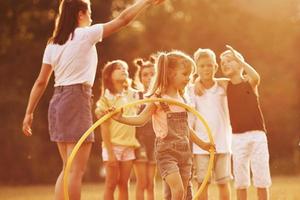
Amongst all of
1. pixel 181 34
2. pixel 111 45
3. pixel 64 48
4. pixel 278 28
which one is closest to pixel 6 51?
pixel 111 45

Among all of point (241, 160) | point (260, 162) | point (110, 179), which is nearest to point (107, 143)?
point (110, 179)

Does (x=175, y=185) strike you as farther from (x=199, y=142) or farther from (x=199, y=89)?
(x=199, y=89)

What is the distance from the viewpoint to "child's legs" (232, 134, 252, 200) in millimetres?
8438

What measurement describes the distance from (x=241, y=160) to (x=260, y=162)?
9.7 inches

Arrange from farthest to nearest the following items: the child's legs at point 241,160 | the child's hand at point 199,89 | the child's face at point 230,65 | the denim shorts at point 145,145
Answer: the denim shorts at point 145,145
the child's hand at point 199,89
the child's face at point 230,65
the child's legs at point 241,160

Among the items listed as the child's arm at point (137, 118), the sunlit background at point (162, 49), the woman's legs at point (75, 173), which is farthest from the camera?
the sunlit background at point (162, 49)

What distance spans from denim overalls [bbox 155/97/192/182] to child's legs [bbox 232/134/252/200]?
1.64 meters

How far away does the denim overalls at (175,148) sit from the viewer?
6.74m

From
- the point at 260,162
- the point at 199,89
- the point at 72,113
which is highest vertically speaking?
the point at 199,89

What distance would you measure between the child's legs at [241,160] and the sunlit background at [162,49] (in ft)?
50.0

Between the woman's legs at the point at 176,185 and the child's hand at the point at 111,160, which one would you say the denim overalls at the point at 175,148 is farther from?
the child's hand at the point at 111,160

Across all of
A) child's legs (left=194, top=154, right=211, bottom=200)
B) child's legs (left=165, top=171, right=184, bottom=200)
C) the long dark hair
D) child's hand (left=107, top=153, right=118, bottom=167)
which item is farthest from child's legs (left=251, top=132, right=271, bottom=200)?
the long dark hair

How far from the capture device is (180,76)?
694 cm

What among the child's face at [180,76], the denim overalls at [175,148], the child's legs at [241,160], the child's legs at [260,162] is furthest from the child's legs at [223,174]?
the child's face at [180,76]
